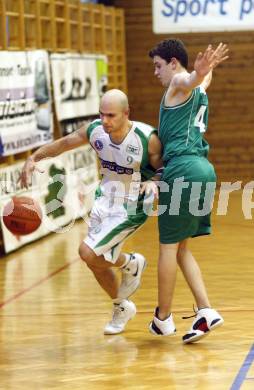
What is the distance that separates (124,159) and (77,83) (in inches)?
284

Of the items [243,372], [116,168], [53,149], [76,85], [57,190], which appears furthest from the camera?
[76,85]

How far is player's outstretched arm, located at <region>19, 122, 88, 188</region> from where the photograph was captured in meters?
5.85

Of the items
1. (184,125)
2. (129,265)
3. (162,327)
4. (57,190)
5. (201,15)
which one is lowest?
(57,190)

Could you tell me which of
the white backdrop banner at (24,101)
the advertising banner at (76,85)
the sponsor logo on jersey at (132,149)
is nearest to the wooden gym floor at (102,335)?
the sponsor logo on jersey at (132,149)

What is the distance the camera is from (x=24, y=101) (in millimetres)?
10711

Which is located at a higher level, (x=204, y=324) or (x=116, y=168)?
(x=116, y=168)

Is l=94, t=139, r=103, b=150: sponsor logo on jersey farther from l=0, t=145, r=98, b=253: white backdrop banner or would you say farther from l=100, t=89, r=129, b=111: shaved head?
l=0, t=145, r=98, b=253: white backdrop banner

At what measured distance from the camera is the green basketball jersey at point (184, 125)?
222 inches

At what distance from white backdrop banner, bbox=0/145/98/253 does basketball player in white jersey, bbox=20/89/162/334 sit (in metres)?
4.09

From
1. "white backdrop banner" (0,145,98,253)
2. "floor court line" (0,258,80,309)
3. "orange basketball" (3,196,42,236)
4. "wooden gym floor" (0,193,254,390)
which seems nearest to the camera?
"wooden gym floor" (0,193,254,390)

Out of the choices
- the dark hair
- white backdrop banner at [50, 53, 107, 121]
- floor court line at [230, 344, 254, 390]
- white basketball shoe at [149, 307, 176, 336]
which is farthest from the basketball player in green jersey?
white backdrop banner at [50, 53, 107, 121]

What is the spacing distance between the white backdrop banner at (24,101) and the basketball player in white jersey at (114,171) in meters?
4.14

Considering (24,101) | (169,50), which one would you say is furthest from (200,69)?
(24,101)

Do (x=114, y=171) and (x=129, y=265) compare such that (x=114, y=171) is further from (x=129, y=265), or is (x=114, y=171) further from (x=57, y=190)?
(x=57, y=190)
